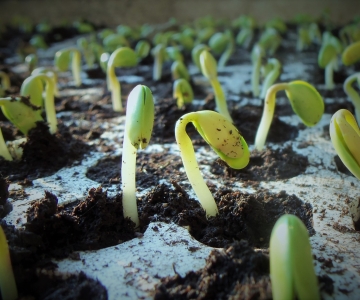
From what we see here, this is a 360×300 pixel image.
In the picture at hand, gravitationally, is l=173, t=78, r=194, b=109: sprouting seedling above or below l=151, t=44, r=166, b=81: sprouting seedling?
below

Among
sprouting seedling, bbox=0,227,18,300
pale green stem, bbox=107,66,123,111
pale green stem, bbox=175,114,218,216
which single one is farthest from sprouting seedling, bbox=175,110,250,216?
pale green stem, bbox=107,66,123,111

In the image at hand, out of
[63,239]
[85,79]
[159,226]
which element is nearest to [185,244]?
[159,226]

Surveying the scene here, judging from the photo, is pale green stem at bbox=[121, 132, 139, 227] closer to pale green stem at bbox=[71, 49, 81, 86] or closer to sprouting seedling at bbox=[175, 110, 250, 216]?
sprouting seedling at bbox=[175, 110, 250, 216]

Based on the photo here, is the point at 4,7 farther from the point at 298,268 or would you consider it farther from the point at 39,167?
the point at 298,268

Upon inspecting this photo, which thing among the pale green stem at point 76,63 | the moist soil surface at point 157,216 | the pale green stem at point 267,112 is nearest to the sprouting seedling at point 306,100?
the pale green stem at point 267,112

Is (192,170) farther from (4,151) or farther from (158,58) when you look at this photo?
(158,58)

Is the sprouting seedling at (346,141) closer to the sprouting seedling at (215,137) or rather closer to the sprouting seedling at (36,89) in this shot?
the sprouting seedling at (215,137)
